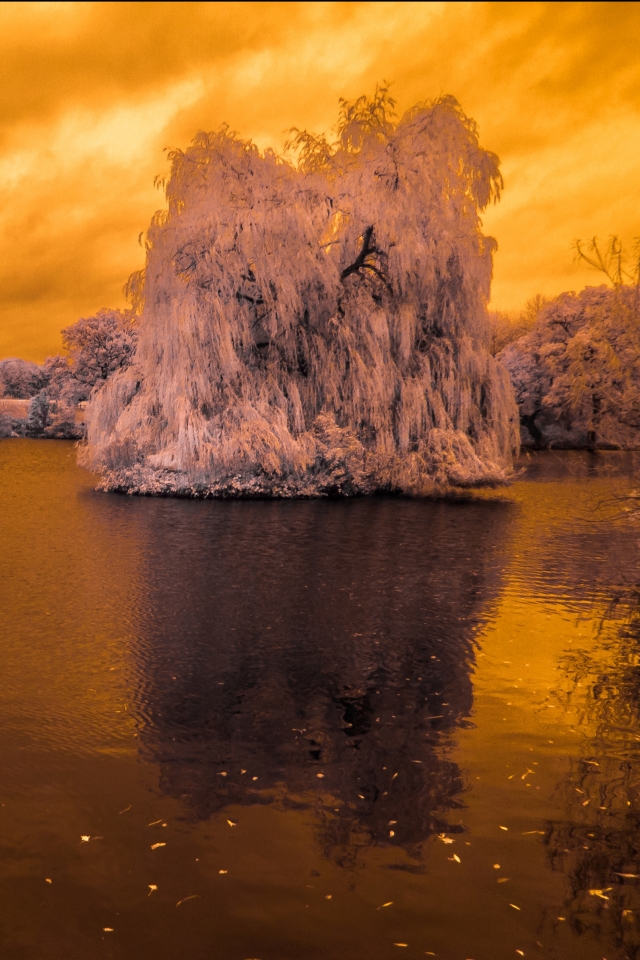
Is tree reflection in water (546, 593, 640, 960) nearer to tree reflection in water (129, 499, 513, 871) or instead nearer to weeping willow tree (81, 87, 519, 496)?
tree reflection in water (129, 499, 513, 871)

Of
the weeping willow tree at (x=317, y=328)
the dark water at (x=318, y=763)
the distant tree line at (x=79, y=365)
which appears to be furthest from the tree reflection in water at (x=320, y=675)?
the distant tree line at (x=79, y=365)

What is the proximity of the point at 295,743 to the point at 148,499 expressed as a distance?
16.4 meters

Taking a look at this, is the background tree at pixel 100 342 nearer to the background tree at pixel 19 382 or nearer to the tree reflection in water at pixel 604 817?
the background tree at pixel 19 382

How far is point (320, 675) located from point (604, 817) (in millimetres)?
3283

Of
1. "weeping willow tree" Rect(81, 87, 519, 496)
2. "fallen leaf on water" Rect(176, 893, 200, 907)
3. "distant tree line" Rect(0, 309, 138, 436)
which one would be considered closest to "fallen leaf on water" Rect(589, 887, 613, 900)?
"fallen leaf on water" Rect(176, 893, 200, 907)

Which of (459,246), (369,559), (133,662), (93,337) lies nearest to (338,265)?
(459,246)

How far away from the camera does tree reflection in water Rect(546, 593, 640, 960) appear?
4086mm

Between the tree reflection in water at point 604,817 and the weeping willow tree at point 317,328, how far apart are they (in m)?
14.7

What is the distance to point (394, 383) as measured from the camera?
879 inches

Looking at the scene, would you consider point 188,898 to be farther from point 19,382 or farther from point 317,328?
point 19,382

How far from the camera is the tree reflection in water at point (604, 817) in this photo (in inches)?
161

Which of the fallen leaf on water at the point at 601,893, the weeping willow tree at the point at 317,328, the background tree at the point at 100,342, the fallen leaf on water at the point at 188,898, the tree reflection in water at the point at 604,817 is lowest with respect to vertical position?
the fallen leaf on water at the point at 188,898

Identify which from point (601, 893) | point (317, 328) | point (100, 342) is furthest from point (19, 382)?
point (601, 893)

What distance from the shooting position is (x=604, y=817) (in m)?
4.99
